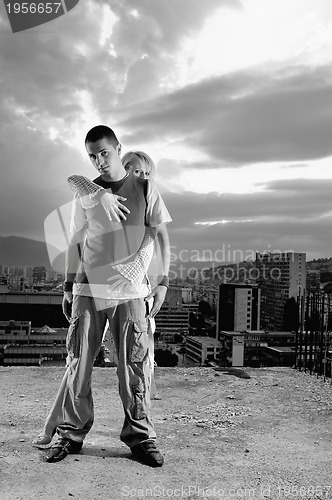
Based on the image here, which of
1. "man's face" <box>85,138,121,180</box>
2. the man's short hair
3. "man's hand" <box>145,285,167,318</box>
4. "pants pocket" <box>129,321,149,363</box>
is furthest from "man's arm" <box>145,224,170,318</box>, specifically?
the man's short hair

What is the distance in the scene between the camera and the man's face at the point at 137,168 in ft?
10.1

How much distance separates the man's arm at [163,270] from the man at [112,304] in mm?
11

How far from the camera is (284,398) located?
4055 mm

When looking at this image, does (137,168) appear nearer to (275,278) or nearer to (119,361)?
(119,361)

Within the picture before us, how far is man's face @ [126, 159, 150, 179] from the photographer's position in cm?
309

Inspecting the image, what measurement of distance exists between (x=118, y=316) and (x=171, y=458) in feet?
2.69

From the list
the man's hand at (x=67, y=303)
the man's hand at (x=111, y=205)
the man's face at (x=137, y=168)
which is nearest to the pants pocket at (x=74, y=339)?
the man's hand at (x=67, y=303)

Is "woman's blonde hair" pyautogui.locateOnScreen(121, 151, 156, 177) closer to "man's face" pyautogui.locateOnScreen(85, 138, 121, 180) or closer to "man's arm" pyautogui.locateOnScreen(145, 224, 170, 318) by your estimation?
"man's face" pyautogui.locateOnScreen(85, 138, 121, 180)

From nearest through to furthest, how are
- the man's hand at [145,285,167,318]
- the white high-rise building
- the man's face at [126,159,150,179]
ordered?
the man's hand at [145,285,167,318], the man's face at [126,159,150,179], the white high-rise building

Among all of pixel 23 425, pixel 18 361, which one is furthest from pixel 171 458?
pixel 18 361

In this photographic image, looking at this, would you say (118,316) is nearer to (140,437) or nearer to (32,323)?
(140,437)

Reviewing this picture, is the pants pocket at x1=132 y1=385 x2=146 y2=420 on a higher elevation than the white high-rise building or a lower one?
lower

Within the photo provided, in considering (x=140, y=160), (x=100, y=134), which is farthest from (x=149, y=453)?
(x=140, y=160)

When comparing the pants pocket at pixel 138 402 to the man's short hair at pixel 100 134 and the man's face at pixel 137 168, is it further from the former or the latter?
the man's face at pixel 137 168
